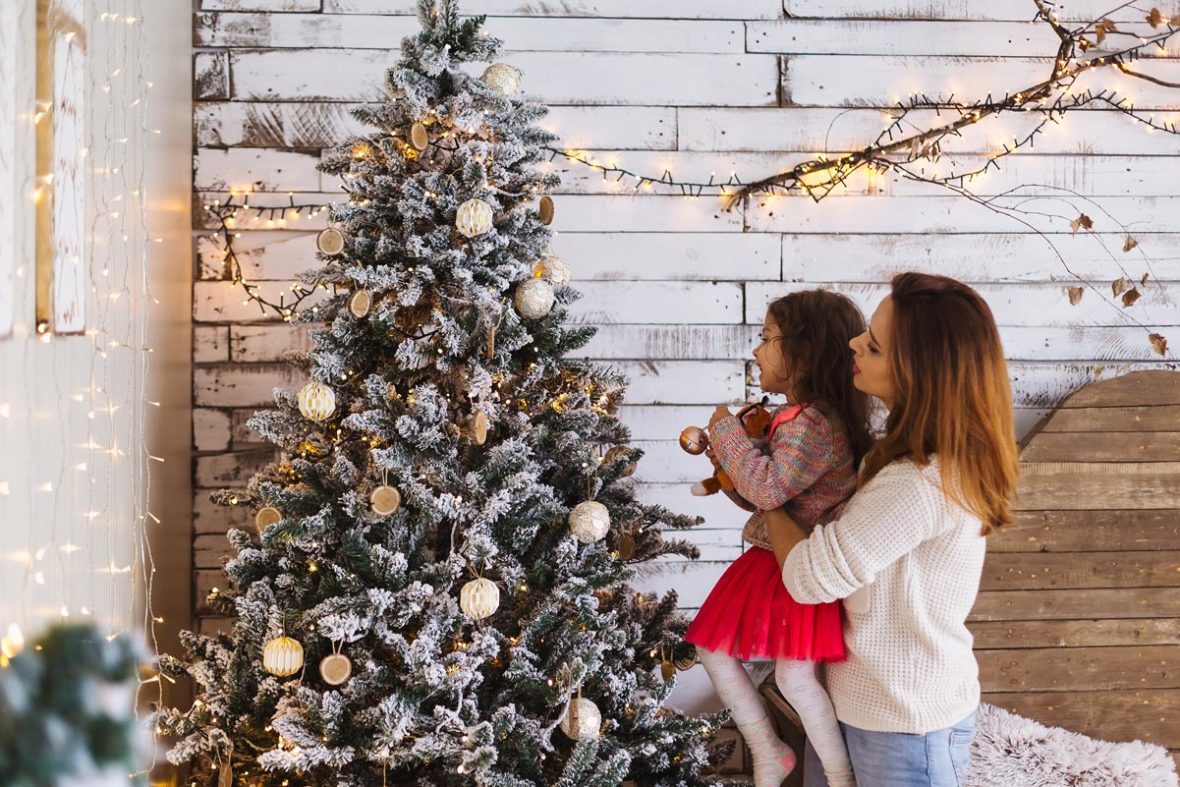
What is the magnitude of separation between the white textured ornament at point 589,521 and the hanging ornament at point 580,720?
29 centimetres

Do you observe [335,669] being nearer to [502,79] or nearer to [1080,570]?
[502,79]

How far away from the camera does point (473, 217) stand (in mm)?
1684

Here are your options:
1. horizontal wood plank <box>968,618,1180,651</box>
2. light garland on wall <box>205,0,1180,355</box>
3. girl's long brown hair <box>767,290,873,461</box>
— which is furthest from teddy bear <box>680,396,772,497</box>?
horizontal wood plank <box>968,618,1180,651</box>

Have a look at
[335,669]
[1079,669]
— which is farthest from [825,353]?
[1079,669]

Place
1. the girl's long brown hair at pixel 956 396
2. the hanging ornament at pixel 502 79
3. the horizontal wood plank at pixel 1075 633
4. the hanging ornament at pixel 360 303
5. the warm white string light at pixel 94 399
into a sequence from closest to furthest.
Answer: the warm white string light at pixel 94 399, the girl's long brown hair at pixel 956 396, the hanging ornament at pixel 360 303, the hanging ornament at pixel 502 79, the horizontal wood plank at pixel 1075 633

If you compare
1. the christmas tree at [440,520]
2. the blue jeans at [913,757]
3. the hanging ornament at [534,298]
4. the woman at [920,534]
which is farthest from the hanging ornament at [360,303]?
the blue jeans at [913,757]

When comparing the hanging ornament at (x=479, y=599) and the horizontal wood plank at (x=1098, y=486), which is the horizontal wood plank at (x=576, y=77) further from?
the hanging ornament at (x=479, y=599)

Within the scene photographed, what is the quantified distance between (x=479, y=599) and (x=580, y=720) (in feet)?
0.92

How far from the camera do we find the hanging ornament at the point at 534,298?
176 centimetres

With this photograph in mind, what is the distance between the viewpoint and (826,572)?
5.03 ft

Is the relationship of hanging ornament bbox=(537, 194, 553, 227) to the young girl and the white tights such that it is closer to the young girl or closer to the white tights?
the young girl

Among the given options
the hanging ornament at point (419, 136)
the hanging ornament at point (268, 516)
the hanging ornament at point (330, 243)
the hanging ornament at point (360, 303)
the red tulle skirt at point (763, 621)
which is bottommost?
the red tulle skirt at point (763, 621)

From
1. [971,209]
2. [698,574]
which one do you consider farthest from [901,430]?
[971,209]

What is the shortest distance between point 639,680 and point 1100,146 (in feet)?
6.41
